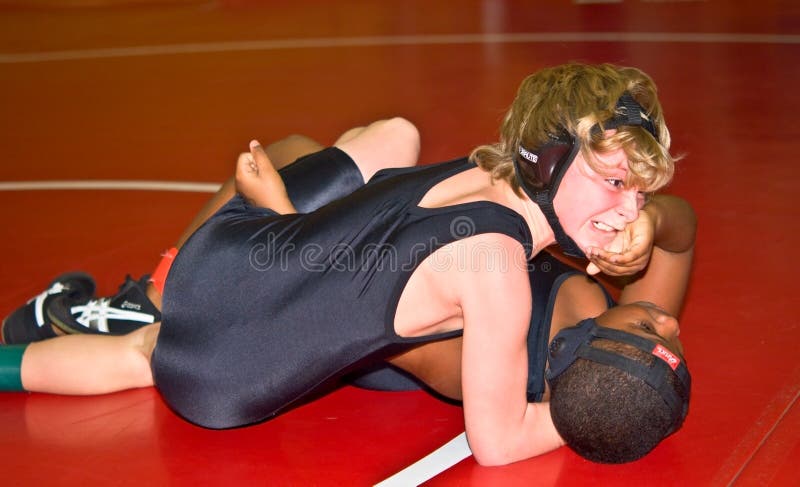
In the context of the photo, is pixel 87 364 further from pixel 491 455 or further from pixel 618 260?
pixel 618 260

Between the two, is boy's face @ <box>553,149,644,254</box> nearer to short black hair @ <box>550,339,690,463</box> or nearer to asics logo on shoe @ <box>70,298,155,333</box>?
short black hair @ <box>550,339,690,463</box>

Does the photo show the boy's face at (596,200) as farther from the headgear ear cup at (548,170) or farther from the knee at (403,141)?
the knee at (403,141)

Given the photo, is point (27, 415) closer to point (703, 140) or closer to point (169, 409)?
point (169, 409)

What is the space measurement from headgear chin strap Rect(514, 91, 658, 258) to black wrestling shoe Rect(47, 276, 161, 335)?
1252 millimetres

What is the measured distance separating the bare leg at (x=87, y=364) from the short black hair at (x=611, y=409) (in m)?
1.18

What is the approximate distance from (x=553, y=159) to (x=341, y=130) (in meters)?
2.94

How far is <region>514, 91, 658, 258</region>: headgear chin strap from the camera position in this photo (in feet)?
7.06

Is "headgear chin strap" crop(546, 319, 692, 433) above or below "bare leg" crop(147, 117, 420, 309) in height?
below

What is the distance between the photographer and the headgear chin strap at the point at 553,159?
2.15 metres

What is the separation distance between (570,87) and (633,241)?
0.41 m

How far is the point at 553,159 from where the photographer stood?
2172 mm

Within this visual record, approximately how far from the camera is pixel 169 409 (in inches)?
106

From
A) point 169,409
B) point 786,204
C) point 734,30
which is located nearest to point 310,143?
point 169,409

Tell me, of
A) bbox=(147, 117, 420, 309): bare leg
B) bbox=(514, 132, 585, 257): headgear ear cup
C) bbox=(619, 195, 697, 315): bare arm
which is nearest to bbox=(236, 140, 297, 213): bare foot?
bbox=(147, 117, 420, 309): bare leg
